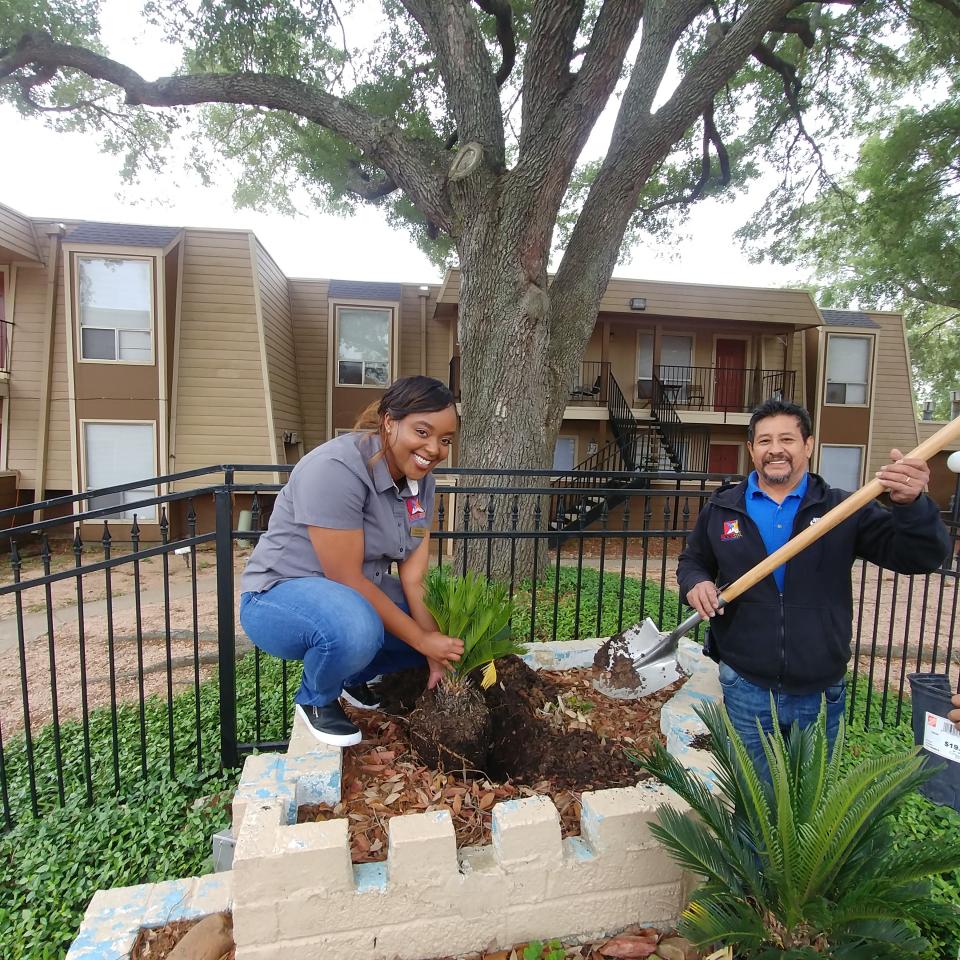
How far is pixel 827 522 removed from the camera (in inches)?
77.8

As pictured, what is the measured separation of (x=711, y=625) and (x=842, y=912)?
1166 mm

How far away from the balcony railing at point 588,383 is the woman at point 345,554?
1181cm

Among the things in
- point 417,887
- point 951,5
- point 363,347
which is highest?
point 951,5

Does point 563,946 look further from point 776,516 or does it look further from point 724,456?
point 724,456

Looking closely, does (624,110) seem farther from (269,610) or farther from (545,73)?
(269,610)

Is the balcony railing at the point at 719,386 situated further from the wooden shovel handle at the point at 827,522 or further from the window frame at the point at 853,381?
the wooden shovel handle at the point at 827,522

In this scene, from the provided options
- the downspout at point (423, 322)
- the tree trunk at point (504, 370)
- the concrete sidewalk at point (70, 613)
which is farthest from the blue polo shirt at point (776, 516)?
the downspout at point (423, 322)

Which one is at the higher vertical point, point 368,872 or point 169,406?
point 169,406

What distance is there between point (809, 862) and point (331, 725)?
61.3 inches

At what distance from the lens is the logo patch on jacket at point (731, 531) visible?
2322 millimetres

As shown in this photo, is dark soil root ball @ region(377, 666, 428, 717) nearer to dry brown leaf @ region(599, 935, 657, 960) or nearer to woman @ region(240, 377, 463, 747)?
woman @ region(240, 377, 463, 747)

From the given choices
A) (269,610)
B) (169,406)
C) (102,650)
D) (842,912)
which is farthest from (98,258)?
(842,912)

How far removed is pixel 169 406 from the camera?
37.7 ft

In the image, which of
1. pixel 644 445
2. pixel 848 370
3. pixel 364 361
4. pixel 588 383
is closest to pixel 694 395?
pixel 644 445
